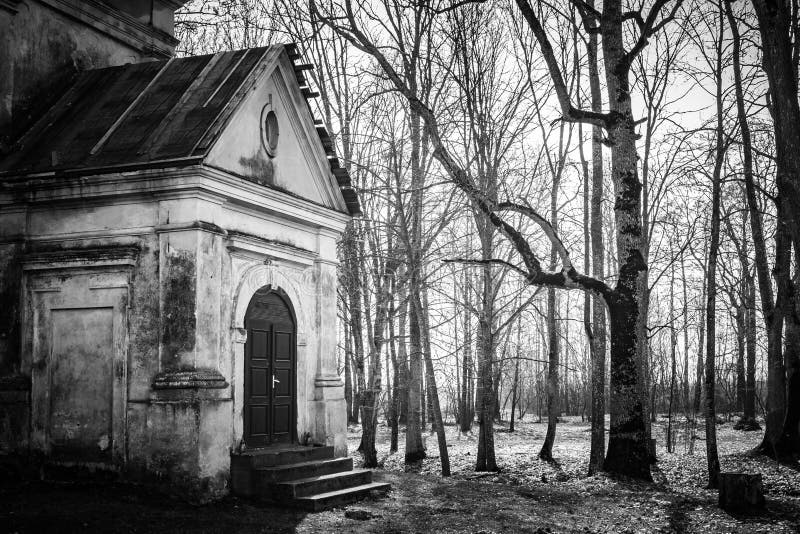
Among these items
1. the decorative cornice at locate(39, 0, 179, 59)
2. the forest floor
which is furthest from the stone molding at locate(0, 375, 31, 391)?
the decorative cornice at locate(39, 0, 179, 59)

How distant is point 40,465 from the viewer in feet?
39.9

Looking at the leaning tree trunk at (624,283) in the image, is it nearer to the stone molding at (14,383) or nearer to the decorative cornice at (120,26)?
the decorative cornice at (120,26)

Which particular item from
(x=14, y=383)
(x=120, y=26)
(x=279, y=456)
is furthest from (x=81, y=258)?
(x=120, y=26)

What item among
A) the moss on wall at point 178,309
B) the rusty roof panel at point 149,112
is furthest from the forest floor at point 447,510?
the rusty roof panel at point 149,112

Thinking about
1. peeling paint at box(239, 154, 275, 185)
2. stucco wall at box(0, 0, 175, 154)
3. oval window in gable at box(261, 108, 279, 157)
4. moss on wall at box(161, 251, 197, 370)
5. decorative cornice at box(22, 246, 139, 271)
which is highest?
stucco wall at box(0, 0, 175, 154)

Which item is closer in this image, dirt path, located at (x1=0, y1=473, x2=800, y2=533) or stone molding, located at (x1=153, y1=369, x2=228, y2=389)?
dirt path, located at (x1=0, y1=473, x2=800, y2=533)

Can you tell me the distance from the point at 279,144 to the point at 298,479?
594 centimetres

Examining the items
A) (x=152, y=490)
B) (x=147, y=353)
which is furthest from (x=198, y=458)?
(x=147, y=353)

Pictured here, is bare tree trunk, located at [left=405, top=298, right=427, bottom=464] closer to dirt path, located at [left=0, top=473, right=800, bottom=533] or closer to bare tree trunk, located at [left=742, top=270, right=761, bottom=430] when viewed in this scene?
dirt path, located at [left=0, top=473, right=800, bottom=533]

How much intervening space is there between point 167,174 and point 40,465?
513 cm

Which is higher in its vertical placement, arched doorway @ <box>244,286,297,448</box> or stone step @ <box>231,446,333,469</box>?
arched doorway @ <box>244,286,297,448</box>

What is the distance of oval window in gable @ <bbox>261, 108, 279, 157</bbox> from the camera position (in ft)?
44.0

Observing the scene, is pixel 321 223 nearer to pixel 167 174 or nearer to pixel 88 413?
pixel 167 174

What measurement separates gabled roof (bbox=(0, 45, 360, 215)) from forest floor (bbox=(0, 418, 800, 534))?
16.3 ft
